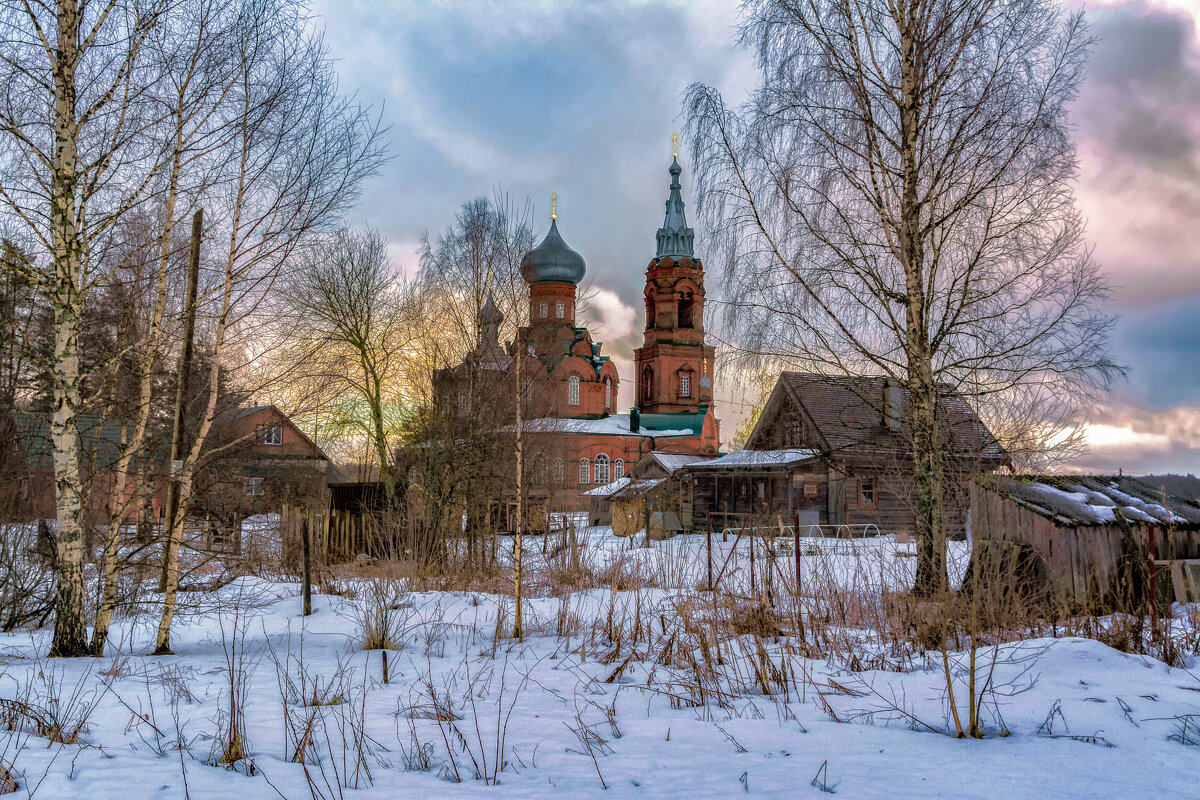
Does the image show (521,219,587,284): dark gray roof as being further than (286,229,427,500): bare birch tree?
Yes

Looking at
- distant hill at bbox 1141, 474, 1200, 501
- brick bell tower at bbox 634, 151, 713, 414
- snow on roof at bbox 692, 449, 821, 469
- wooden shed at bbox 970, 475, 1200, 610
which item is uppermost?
brick bell tower at bbox 634, 151, 713, 414

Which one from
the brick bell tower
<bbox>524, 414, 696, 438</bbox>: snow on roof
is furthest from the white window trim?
the brick bell tower

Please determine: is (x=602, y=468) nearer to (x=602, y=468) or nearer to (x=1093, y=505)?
(x=602, y=468)

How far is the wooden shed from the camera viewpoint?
9.85m

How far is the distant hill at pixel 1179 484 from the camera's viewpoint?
11867 mm

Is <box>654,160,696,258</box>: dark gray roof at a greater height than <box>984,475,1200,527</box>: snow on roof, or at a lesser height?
greater

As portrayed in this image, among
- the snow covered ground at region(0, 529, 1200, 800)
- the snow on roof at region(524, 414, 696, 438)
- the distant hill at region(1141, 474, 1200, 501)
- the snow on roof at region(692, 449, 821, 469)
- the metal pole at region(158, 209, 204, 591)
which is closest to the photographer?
the snow covered ground at region(0, 529, 1200, 800)

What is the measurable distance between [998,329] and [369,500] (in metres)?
15.3

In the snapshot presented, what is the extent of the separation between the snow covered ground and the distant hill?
6832 millimetres

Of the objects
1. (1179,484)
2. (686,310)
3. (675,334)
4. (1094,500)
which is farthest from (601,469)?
(1094,500)

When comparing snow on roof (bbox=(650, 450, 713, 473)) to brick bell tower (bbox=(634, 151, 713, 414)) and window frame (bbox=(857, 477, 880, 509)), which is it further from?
brick bell tower (bbox=(634, 151, 713, 414))

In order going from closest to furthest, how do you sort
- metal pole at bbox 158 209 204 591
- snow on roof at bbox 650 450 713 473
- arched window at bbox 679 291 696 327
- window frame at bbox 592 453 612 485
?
metal pole at bbox 158 209 204 591
snow on roof at bbox 650 450 713 473
window frame at bbox 592 453 612 485
arched window at bbox 679 291 696 327

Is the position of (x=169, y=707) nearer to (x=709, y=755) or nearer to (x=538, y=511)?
(x=709, y=755)

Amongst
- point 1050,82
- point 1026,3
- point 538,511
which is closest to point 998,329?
point 1050,82
